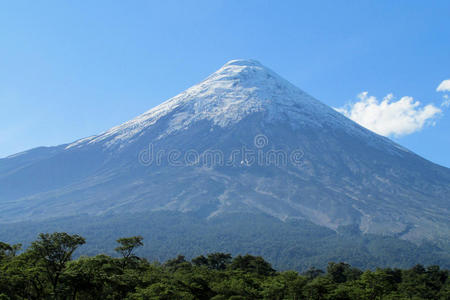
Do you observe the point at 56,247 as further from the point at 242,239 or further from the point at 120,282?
the point at 242,239

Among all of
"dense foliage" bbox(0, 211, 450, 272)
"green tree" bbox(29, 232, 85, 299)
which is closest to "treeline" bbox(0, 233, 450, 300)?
"green tree" bbox(29, 232, 85, 299)

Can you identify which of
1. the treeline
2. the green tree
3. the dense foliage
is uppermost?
the green tree

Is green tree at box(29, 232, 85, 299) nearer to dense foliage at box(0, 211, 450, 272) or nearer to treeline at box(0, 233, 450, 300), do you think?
treeline at box(0, 233, 450, 300)

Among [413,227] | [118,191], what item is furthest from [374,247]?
[118,191]

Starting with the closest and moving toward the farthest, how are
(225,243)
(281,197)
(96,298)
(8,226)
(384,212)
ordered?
(96,298) < (225,243) < (8,226) < (384,212) < (281,197)

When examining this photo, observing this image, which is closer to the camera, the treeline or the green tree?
the green tree

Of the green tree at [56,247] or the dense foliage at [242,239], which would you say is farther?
the dense foliage at [242,239]

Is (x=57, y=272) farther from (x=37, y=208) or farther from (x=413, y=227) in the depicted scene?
(x=37, y=208)

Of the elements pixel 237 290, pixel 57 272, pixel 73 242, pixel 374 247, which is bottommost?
pixel 374 247

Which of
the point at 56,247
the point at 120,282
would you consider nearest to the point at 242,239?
the point at 120,282

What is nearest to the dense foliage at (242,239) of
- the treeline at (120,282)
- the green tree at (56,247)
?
the treeline at (120,282)

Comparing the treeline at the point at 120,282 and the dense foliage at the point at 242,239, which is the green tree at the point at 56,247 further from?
the dense foliage at the point at 242,239
